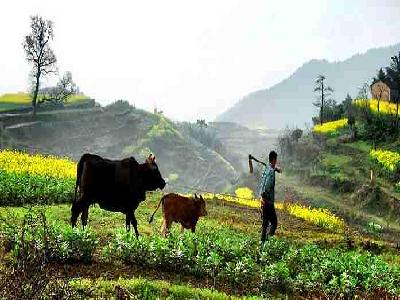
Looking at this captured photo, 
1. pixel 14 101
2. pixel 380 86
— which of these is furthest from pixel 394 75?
pixel 14 101

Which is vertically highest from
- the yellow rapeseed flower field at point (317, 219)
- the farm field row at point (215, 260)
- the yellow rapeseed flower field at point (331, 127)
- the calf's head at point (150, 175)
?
the yellow rapeseed flower field at point (331, 127)

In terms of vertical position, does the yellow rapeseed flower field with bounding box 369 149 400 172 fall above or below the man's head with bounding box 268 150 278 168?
below

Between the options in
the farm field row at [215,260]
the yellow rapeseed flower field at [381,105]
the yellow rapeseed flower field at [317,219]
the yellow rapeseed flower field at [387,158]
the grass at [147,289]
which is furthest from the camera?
the yellow rapeseed flower field at [381,105]

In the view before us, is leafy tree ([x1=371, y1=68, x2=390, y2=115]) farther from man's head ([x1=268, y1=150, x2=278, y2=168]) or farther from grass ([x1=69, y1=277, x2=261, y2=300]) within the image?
grass ([x1=69, y1=277, x2=261, y2=300])

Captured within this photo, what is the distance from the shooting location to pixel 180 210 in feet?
57.8

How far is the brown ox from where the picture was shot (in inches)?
688

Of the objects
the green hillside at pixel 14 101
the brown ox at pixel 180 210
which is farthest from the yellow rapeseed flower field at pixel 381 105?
the brown ox at pixel 180 210

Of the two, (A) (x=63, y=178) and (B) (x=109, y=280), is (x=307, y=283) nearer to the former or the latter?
(B) (x=109, y=280)

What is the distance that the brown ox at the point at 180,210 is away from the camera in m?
17.5

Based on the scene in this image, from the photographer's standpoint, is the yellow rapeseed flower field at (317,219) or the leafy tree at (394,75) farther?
the leafy tree at (394,75)

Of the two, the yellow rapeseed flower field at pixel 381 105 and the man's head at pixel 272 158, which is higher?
the yellow rapeseed flower field at pixel 381 105

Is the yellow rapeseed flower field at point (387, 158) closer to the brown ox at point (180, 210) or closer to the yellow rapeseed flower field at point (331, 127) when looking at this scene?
the yellow rapeseed flower field at point (331, 127)

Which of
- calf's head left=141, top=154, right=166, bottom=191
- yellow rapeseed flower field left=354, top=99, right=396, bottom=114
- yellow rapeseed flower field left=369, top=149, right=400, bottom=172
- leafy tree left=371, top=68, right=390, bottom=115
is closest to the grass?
calf's head left=141, top=154, right=166, bottom=191

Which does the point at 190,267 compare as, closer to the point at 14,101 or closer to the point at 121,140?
the point at 14,101
